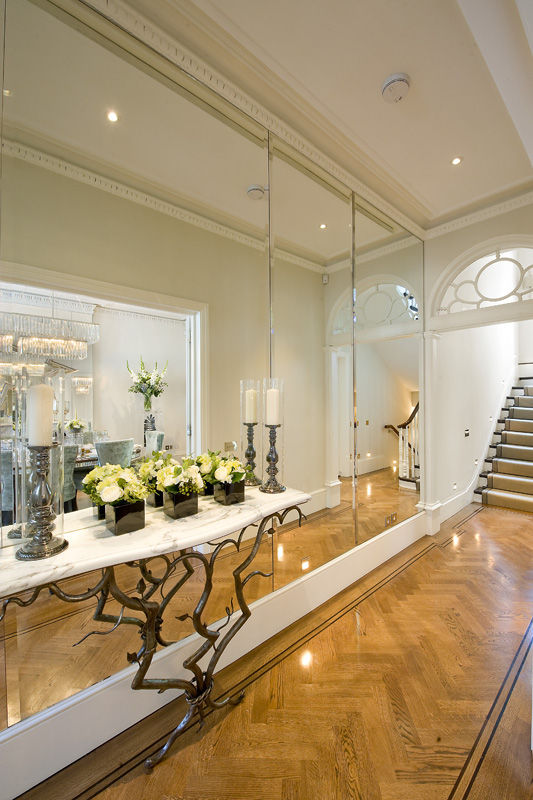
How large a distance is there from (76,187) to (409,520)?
3658 mm

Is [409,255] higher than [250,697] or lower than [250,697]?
higher

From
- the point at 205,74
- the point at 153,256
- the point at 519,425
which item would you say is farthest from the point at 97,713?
the point at 519,425

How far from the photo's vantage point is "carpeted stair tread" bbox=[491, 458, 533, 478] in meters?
4.81

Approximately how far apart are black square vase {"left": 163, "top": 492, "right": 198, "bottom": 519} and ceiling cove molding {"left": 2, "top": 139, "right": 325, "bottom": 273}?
1367 millimetres

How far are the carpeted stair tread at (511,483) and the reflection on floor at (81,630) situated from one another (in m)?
3.57

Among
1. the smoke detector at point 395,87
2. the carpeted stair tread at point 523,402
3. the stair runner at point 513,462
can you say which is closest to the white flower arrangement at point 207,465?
the smoke detector at point 395,87

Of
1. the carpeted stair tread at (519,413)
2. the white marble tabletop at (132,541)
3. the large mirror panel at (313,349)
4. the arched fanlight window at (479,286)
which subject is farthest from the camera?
the carpeted stair tread at (519,413)

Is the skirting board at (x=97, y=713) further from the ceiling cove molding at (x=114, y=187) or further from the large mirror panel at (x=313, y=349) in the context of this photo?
the ceiling cove molding at (x=114, y=187)

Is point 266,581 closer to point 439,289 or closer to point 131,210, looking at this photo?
point 131,210

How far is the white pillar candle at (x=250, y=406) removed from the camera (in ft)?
6.62

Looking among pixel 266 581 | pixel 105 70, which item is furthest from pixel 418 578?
pixel 105 70

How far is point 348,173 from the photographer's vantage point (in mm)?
2701

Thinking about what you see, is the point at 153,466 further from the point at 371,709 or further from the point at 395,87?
the point at 395,87

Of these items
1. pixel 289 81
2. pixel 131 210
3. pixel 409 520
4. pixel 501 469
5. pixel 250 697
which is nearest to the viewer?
pixel 131 210
